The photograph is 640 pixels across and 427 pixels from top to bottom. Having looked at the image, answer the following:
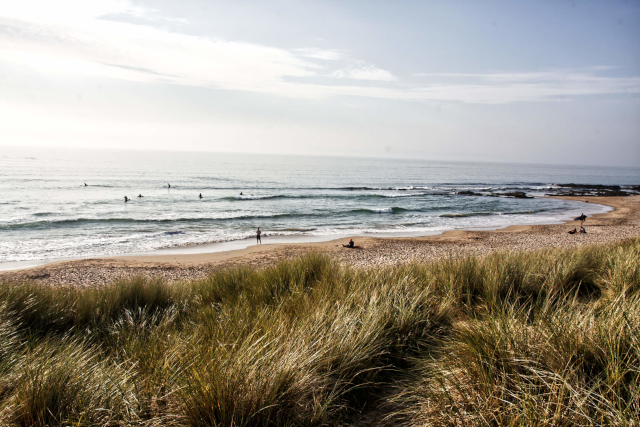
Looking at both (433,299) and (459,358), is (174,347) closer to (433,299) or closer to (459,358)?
(459,358)

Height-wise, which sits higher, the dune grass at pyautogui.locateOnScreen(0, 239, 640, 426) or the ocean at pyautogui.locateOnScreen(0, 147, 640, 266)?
the dune grass at pyautogui.locateOnScreen(0, 239, 640, 426)

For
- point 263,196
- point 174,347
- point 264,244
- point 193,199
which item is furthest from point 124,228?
point 174,347

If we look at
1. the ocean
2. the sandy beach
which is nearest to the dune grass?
the sandy beach

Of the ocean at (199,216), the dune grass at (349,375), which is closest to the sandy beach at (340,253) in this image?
the ocean at (199,216)

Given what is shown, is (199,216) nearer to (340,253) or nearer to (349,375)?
(340,253)

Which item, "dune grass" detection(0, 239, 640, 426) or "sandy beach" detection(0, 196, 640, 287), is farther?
"sandy beach" detection(0, 196, 640, 287)

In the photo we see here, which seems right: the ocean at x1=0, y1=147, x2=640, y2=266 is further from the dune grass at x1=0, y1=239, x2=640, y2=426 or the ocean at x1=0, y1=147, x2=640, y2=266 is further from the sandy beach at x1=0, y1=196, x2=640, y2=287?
the dune grass at x1=0, y1=239, x2=640, y2=426

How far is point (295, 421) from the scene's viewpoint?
238 centimetres

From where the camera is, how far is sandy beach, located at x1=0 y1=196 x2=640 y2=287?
1309 cm

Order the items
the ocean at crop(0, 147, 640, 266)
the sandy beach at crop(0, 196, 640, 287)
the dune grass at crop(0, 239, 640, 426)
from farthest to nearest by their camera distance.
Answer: the ocean at crop(0, 147, 640, 266)
the sandy beach at crop(0, 196, 640, 287)
the dune grass at crop(0, 239, 640, 426)

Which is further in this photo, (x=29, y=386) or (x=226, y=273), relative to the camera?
(x=226, y=273)

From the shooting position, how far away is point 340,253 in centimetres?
1689

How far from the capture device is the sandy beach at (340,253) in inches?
515

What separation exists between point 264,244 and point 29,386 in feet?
57.9
